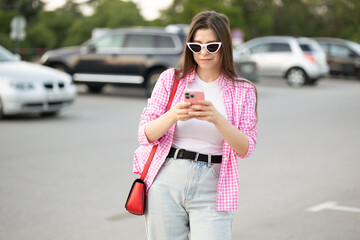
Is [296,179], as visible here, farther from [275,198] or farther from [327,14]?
[327,14]

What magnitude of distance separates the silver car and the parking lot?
9661 millimetres

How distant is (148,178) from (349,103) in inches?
590

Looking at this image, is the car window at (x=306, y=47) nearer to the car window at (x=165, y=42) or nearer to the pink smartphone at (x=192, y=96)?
the car window at (x=165, y=42)

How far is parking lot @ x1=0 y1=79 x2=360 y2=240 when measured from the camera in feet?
17.6

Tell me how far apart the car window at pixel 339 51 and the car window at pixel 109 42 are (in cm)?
1301

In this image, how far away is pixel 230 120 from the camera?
2.93 metres

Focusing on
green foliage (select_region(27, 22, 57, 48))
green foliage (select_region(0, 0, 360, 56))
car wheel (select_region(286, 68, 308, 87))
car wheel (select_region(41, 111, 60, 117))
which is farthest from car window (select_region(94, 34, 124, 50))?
green foliage (select_region(27, 22, 57, 48))

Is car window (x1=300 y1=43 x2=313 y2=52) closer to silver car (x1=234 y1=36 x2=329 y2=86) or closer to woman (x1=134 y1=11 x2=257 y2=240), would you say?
silver car (x1=234 y1=36 x2=329 y2=86)

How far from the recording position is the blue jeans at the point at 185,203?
2.89 meters

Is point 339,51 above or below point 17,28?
below

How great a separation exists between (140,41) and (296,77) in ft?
25.8

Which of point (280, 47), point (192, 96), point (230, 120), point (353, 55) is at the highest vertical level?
point (192, 96)

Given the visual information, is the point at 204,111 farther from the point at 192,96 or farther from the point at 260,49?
the point at 260,49

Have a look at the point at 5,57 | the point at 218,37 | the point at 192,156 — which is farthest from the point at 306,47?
the point at 192,156
